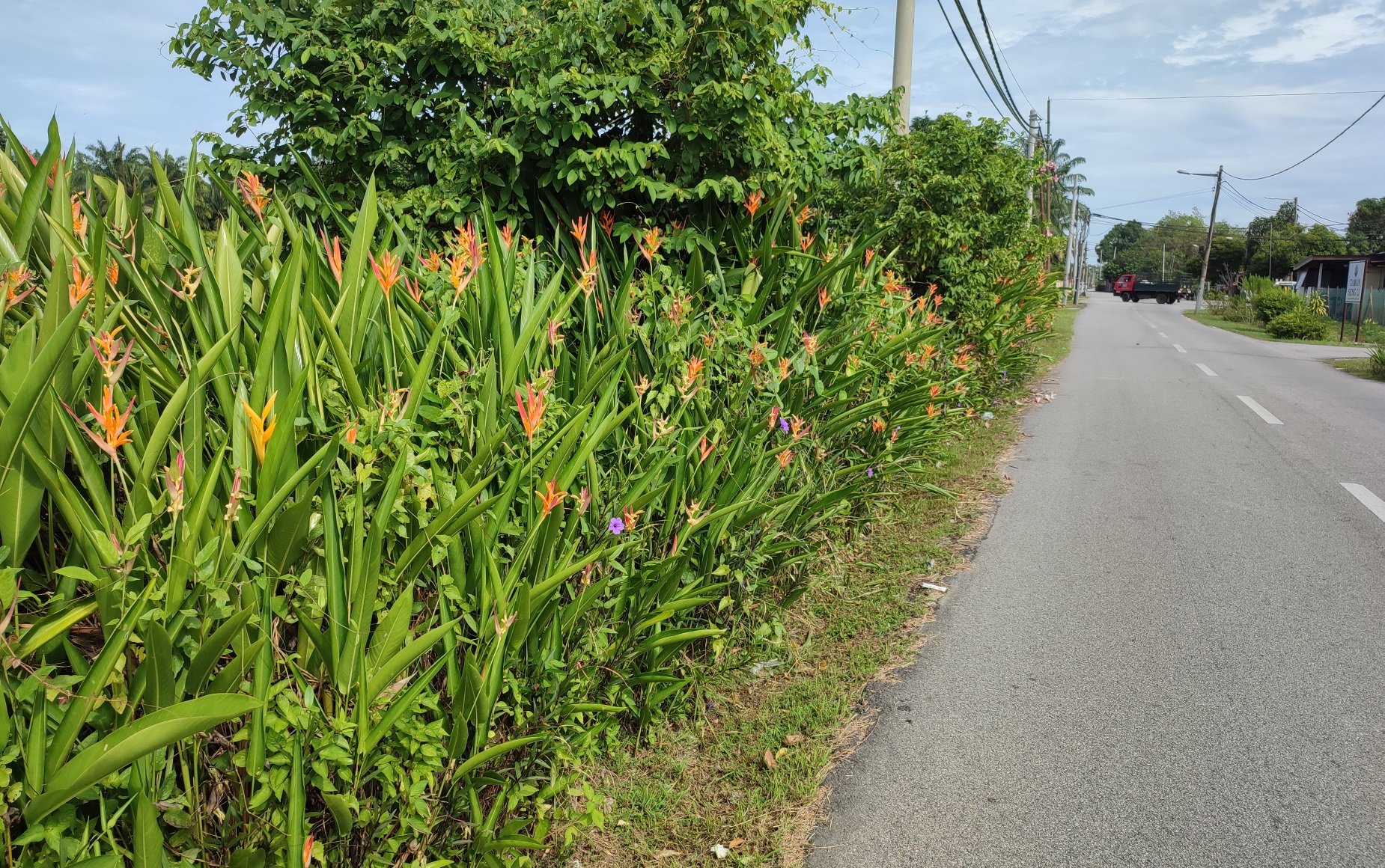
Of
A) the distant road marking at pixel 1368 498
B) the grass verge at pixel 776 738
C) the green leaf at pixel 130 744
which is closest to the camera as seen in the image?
the green leaf at pixel 130 744

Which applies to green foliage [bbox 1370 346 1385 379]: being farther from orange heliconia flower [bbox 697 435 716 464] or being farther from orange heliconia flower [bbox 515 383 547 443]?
orange heliconia flower [bbox 515 383 547 443]

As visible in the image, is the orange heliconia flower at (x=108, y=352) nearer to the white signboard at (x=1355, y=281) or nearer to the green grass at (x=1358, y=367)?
the green grass at (x=1358, y=367)

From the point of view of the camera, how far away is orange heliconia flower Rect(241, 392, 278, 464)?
5.82 ft

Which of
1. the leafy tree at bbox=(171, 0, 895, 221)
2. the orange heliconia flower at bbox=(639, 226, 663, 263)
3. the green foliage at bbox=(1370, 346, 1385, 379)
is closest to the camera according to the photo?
the orange heliconia flower at bbox=(639, 226, 663, 263)

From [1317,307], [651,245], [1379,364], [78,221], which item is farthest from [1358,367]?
[78,221]

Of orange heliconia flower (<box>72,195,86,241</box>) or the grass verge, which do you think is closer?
orange heliconia flower (<box>72,195,86,241</box>)

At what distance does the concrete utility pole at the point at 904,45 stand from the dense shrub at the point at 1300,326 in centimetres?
2026

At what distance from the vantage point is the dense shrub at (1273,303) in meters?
26.5

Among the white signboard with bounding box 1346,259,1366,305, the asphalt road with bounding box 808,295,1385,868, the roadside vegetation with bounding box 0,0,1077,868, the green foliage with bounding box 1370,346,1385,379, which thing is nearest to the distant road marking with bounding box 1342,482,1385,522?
the asphalt road with bounding box 808,295,1385,868

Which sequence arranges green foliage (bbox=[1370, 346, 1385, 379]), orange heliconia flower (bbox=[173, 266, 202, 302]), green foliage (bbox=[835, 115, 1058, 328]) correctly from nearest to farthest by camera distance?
orange heliconia flower (bbox=[173, 266, 202, 302])
green foliage (bbox=[835, 115, 1058, 328])
green foliage (bbox=[1370, 346, 1385, 379])

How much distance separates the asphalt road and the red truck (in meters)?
60.0

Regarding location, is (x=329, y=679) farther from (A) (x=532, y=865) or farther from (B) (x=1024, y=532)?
(B) (x=1024, y=532)

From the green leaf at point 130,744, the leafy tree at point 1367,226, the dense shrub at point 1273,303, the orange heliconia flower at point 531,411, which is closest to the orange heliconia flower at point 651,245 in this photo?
the orange heliconia flower at point 531,411

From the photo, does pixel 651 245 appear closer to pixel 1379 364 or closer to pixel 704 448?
pixel 704 448
